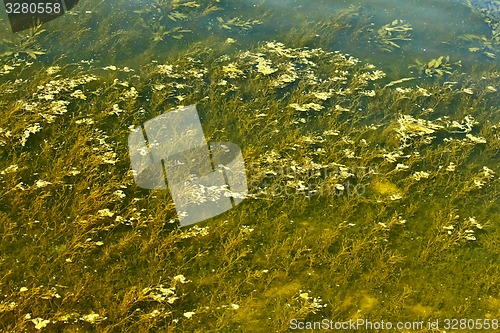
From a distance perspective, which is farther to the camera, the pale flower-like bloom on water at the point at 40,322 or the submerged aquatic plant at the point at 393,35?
the submerged aquatic plant at the point at 393,35

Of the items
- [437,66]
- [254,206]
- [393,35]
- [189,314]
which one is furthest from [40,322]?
[393,35]

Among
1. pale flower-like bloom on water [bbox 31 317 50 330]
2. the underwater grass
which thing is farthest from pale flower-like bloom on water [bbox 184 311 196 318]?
pale flower-like bloom on water [bbox 31 317 50 330]

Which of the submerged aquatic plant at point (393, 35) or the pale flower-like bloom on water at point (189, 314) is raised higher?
the submerged aquatic plant at point (393, 35)

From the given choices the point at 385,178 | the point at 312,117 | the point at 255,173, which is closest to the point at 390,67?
the point at 312,117

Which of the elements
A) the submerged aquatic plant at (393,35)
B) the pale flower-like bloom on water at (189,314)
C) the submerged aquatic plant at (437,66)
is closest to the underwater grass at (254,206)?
the pale flower-like bloom on water at (189,314)

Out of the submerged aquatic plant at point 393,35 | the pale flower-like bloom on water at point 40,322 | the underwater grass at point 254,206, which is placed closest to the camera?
the pale flower-like bloom on water at point 40,322

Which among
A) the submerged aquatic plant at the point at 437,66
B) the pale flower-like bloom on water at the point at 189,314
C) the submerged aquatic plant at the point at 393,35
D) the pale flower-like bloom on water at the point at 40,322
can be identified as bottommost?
the pale flower-like bloom on water at the point at 189,314

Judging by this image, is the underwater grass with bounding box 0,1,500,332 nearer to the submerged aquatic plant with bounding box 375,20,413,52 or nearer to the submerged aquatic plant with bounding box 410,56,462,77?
the submerged aquatic plant with bounding box 410,56,462,77

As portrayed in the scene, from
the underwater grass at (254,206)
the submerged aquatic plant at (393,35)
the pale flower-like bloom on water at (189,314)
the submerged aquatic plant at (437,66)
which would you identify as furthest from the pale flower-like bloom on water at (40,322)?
the submerged aquatic plant at (393,35)

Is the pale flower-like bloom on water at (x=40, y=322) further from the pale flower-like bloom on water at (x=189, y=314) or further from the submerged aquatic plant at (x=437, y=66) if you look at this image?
the submerged aquatic plant at (x=437, y=66)

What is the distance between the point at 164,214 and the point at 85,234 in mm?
704

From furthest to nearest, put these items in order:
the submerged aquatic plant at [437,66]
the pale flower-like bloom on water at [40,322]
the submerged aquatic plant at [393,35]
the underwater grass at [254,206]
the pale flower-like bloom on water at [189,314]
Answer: the submerged aquatic plant at [393,35] → the submerged aquatic plant at [437,66] → the underwater grass at [254,206] → the pale flower-like bloom on water at [189,314] → the pale flower-like bloom on water at [40,322]

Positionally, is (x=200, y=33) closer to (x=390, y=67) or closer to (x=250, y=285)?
(x=390, y=67)

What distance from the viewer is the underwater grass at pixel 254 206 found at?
3654 mm
